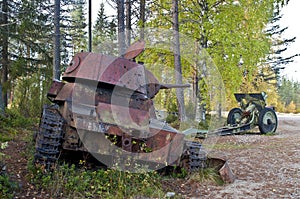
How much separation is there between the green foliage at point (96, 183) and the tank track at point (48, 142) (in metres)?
0.15

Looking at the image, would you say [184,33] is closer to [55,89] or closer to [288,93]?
[55,89]

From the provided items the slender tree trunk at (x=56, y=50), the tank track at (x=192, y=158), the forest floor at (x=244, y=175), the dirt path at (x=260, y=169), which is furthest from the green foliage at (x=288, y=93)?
the tank track at (x=192, y=158)

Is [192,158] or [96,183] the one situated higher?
[192,158]

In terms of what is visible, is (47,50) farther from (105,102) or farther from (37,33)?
(105,102)

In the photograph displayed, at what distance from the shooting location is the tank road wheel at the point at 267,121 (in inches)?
478

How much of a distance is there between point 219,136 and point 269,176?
558cm

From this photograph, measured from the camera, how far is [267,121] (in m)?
12.4

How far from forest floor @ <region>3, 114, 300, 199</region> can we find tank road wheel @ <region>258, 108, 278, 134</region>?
3.00 metres

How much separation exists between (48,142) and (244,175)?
3685 millimetres

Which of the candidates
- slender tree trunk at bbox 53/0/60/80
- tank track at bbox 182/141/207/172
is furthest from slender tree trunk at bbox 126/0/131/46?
tank track at bbox 182/141/207/172

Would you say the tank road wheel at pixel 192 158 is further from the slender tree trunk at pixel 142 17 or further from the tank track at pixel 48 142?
the slender tree trunk at pixel 142 17

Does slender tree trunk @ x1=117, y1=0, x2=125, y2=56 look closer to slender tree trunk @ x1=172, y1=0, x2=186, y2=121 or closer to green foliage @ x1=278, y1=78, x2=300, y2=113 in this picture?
slender tree trunk @ x1=172, y1=0, x2=186, y2=121

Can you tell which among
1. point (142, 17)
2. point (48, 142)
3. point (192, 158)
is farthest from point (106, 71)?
point (142, 17)

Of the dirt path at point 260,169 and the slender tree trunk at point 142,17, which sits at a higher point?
the slender tree trunk at point 142,17
